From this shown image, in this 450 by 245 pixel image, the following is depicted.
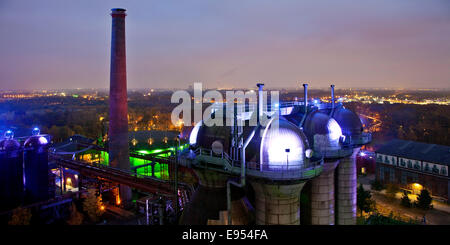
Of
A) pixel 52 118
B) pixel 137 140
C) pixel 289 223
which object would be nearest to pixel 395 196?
pixel 289 223

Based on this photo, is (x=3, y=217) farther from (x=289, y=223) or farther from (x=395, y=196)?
(x=395, y=196)

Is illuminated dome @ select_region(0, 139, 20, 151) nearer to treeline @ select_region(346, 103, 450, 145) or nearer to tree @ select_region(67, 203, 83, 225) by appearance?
tree @ select_region(67, 203, 83, 225)

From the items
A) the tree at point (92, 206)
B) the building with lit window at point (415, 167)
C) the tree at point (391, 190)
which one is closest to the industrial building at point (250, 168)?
the tree at point (92, 206)

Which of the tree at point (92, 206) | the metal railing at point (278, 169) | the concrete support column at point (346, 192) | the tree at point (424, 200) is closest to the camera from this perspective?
the metal railing at point (278, 169)

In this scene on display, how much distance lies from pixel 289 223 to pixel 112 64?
28.4 m

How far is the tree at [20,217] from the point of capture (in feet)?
88.6

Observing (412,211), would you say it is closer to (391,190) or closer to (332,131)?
(391,190)

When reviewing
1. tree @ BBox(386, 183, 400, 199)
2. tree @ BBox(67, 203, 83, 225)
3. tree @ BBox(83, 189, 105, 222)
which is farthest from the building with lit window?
tree @ BBox(67, 203, 83, 225)

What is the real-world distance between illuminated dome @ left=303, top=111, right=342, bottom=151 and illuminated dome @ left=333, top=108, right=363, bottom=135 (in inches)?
181

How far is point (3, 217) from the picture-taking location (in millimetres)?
27594

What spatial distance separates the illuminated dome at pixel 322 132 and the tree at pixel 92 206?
75.5ft

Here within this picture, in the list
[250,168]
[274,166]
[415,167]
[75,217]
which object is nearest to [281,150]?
[274,166]

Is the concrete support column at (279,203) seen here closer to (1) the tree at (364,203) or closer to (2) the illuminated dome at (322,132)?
(2) the illuminated dome at (322,132)

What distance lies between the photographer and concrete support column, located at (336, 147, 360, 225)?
26438mm
